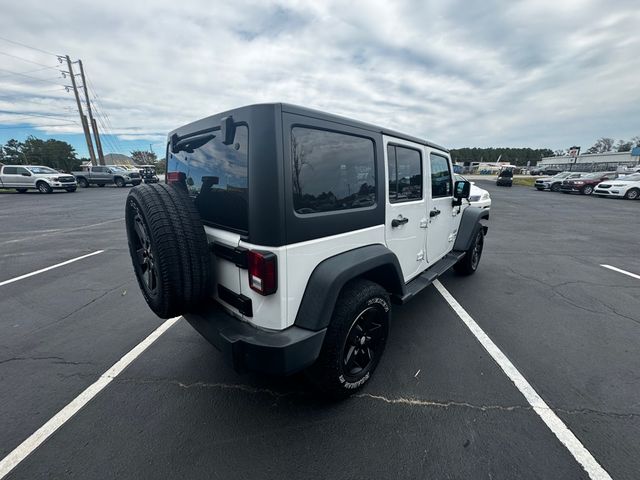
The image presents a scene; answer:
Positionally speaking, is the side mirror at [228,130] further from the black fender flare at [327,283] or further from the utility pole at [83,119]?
the utility pole at [83,119]

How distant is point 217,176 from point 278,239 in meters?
0.75

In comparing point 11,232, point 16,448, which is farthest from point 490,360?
point 11,232

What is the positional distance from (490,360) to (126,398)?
125 inches

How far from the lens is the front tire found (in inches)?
79.4

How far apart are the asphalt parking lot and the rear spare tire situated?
2.81 feet

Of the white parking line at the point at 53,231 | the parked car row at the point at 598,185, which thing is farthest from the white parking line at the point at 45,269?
the parked car row at the point at 598,185

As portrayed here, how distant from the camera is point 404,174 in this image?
2877mm

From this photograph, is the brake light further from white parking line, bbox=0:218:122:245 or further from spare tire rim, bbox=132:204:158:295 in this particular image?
white parking line, bbox=0:218:122:245

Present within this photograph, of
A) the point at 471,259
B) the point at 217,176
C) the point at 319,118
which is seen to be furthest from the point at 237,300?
the point at 471,259

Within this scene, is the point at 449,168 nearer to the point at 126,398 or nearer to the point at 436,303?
the point at 436,303

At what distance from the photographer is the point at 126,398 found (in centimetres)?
229

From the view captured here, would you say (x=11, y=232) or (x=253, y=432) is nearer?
(x=253, y=432)

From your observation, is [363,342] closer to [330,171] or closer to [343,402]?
[343,402]

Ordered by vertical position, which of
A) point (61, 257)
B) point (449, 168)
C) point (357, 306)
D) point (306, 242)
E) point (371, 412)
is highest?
point (449, 168)
